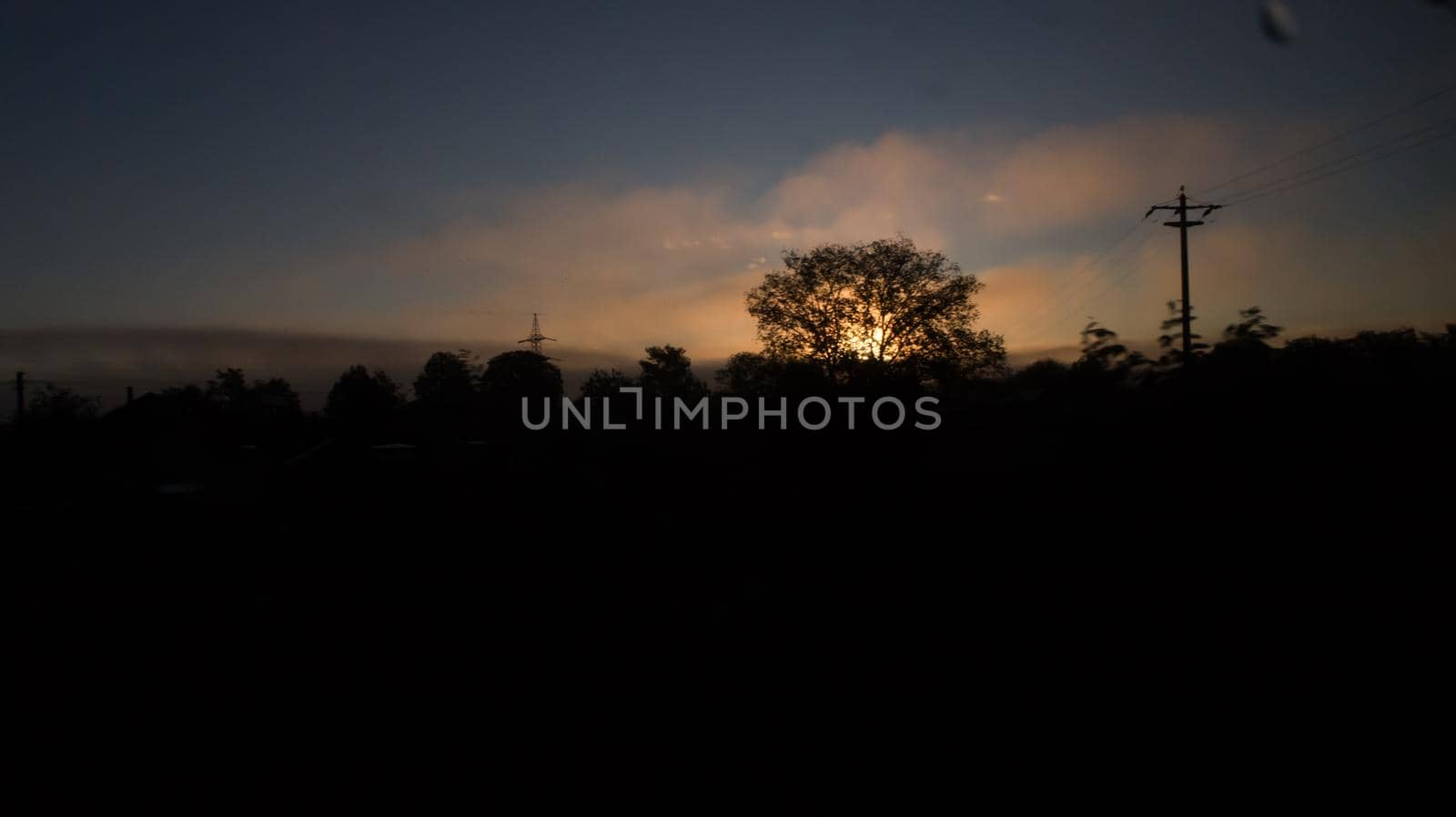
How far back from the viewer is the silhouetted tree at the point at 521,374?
58.6 metres

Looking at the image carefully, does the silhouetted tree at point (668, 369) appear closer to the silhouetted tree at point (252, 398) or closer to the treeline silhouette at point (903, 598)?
the silhouetted tree at point (252, 398)

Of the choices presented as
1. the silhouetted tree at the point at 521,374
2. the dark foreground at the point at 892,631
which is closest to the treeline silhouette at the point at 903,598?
the dark foreground at the point at 892,631

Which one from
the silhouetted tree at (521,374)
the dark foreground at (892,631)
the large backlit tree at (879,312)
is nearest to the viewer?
the dark foreground at (892,631)

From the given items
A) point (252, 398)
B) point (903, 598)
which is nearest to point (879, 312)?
point (903, 598)

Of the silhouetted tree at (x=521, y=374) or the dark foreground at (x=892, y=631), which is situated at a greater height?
the silhouetted tree at (x=521, y=374)

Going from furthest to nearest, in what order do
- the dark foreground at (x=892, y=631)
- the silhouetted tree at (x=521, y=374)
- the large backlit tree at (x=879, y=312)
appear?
the silhouetted tree at (x=521, y=374)
the large backlit tree at (x=879, y=312)
the dark foreground at (x=892, y=631)

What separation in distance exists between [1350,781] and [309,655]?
798 cm

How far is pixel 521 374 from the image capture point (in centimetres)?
6306

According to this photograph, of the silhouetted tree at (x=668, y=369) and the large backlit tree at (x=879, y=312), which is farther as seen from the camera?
the silhouetted tree at (x=668, y=369)

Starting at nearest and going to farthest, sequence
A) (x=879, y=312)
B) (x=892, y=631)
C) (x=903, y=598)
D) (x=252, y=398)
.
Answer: (x=892, y=631) < (x=903, y=598) < (x=879, y=312) < (x=252, y=398)

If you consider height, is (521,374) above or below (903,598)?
above

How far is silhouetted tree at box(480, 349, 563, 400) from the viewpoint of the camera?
192 feet

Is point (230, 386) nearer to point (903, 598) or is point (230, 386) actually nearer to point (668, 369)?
point (668, 369)

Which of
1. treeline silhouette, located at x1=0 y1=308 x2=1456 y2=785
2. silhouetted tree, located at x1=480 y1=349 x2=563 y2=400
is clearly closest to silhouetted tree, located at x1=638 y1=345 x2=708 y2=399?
silhouetted tree, located at x1=480 y1=349 x2=563 y2=400
